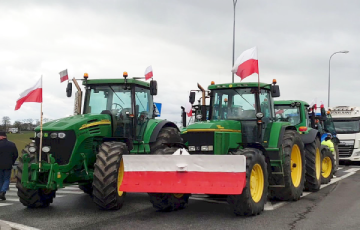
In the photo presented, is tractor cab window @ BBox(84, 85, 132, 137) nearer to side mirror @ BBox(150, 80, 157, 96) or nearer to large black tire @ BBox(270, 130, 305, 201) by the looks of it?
side mirror @ BBox(150, 80, 157, 96)

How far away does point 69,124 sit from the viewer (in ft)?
31.0

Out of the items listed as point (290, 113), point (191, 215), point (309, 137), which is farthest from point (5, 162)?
point (290, 113)

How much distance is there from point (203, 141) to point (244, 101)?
161cm

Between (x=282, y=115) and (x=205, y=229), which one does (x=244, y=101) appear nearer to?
(x=205, y=229)

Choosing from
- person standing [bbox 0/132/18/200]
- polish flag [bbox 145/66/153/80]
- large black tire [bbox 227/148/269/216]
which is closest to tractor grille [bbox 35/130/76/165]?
person standing [bbox 0/132/18/200]

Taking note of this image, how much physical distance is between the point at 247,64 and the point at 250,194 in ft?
11.5

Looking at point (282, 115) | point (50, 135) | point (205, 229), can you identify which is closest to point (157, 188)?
point (205, 229)

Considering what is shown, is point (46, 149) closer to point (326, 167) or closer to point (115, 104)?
point (115, 104)

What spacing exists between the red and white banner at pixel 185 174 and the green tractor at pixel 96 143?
46 centimetres

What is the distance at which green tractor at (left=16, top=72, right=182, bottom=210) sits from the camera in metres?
8.85

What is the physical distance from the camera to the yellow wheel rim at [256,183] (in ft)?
28.1

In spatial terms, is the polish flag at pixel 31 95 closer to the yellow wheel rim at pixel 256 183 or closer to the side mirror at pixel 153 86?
→ the side mirror at pixel 153 86

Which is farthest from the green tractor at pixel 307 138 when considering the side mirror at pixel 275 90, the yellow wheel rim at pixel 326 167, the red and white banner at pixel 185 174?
the red and white banner at pixel 185 174

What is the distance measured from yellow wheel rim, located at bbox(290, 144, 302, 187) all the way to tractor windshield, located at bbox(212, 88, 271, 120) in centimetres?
123
